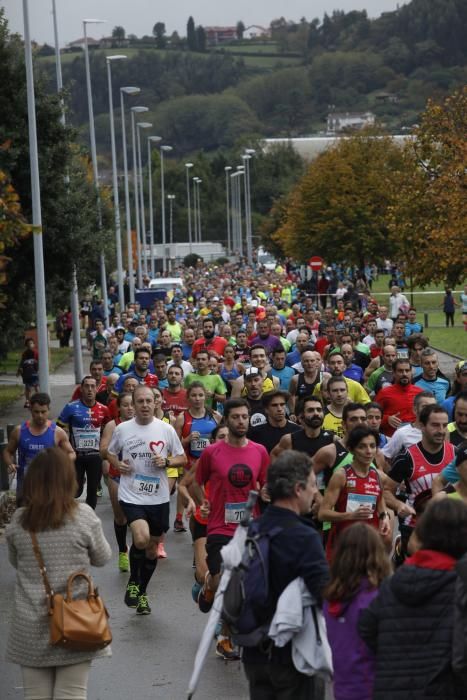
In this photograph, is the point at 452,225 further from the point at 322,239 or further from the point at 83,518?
the point at 322,239

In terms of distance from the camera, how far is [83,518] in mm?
6551

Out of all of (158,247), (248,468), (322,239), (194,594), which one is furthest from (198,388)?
(158,247)

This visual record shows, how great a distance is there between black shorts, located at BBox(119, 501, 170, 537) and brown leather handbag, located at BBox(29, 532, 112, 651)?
388 cm

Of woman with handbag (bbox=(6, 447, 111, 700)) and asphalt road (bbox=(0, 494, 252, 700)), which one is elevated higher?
woman with handbag (bbox=(6, 447, 111, 700))

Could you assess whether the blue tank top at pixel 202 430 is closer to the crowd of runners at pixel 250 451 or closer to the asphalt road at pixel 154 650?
the crowd of runners at pixel 250 451

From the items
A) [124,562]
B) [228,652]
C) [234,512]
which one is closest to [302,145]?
[124,562]

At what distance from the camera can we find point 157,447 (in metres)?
10.4

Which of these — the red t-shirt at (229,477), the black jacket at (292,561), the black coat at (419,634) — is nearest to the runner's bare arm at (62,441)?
the red t-shirt at (229,477)

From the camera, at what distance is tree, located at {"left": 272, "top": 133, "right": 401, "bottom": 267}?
2340 inches

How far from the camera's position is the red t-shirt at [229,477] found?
8.86 m

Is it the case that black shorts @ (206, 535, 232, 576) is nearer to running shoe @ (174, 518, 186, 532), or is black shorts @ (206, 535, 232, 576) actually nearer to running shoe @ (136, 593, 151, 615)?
running shoe @ (136, 593, 151, 615)

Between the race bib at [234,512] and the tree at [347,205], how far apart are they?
1927 inches

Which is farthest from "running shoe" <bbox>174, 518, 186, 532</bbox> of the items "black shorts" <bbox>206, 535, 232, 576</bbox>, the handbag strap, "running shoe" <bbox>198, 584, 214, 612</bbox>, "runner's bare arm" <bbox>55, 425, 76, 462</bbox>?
the handbag strap

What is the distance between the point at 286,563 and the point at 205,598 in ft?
12.4
